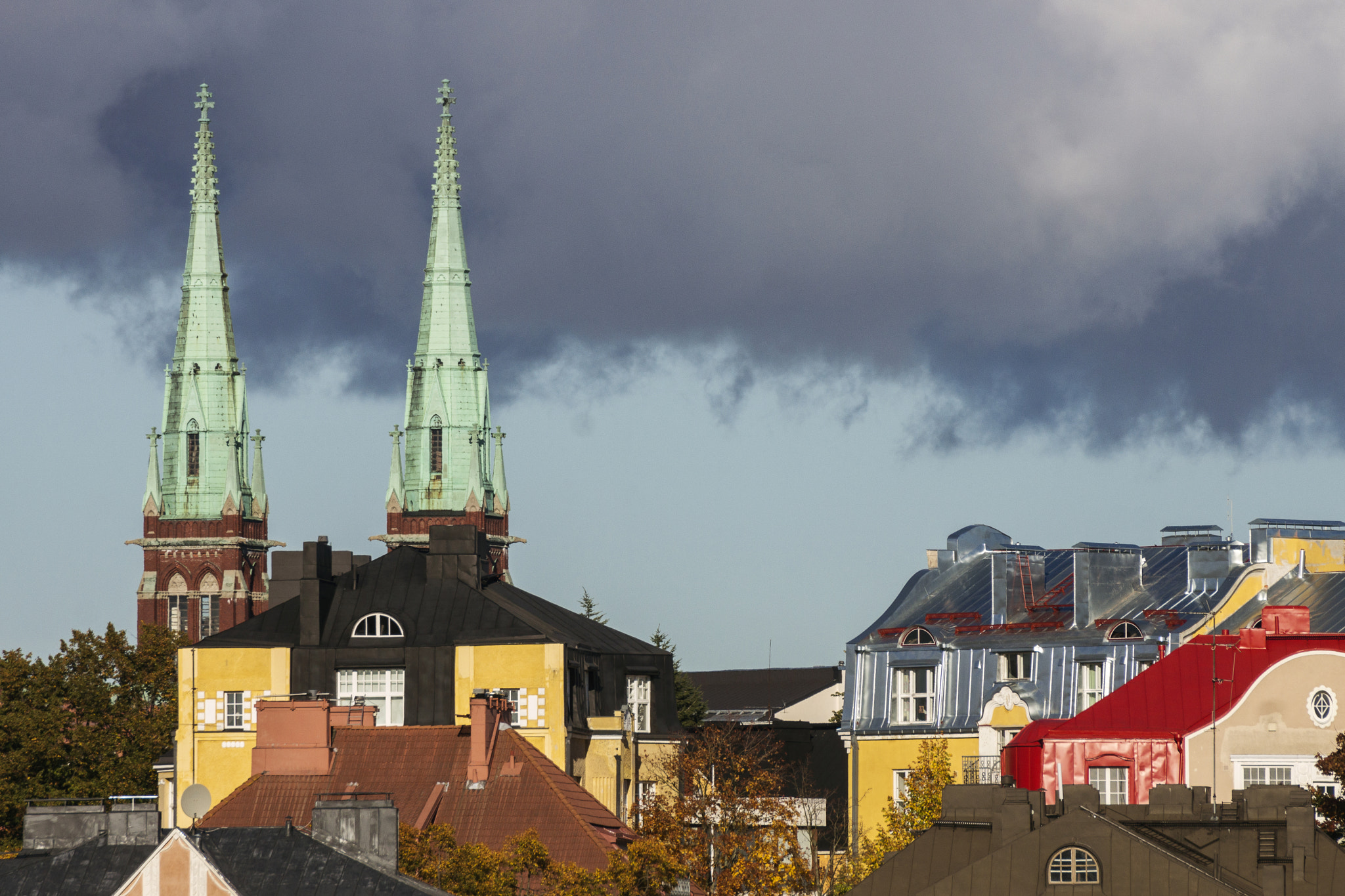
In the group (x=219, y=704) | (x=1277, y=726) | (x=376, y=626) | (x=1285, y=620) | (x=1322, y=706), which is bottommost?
(x=1277, y=726)

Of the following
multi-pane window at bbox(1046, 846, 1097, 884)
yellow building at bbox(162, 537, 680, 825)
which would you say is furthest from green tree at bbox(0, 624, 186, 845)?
multi-pane window at bbox(1046, 846, 1097, 884)

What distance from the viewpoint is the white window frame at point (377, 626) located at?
8744 centimetres

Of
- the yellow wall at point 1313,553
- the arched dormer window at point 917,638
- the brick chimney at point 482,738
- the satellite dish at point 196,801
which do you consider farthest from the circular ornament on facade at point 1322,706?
the satellite dish at point 196,801

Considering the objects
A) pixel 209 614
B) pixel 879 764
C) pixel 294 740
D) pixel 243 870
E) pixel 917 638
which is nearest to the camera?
pixel 243 870

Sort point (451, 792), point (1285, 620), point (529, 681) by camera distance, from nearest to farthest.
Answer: point (451, 792), point (1285, 620), point (529, 681)

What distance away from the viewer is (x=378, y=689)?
86.6 m

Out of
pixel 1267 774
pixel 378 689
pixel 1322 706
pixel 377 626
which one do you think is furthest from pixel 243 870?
pixel 377 626

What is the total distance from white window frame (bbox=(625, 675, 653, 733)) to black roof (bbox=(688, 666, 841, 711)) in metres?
74.2

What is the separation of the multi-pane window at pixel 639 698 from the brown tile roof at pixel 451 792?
1840 cm

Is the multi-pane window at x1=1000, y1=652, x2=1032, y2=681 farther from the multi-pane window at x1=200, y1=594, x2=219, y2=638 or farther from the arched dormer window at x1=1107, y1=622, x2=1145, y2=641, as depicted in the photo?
the multi-pane window at x1=200, y1=594, x2=219, y2=638

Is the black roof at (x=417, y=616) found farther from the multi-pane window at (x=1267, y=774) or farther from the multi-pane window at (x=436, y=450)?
the multi-pane window at (x=436, y=450)

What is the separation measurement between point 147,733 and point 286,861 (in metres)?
56.3

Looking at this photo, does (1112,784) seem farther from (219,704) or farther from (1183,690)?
(219,704)

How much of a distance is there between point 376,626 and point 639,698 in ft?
30.9
